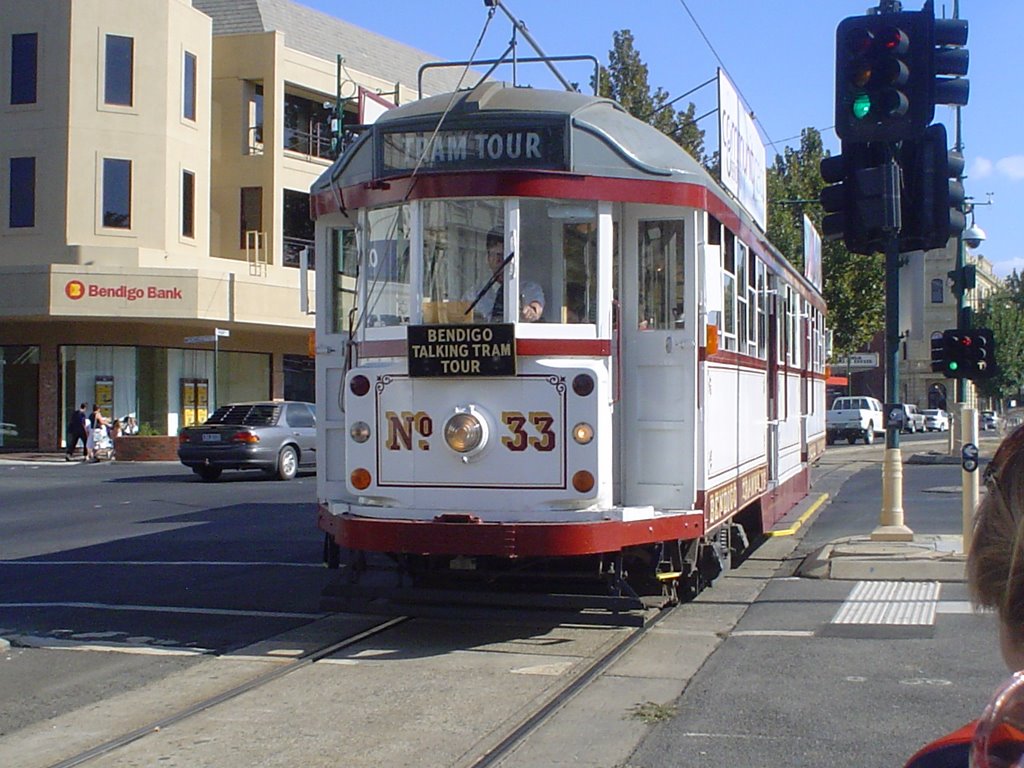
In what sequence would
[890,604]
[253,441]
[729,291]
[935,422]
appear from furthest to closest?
1. [935,422]
2. [253,441]
3. [729,291]
4. [890,604]

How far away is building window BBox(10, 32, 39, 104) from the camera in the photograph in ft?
112

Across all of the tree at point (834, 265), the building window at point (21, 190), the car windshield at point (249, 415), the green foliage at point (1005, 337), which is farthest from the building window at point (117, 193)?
the green foliage at point (1005, 337)

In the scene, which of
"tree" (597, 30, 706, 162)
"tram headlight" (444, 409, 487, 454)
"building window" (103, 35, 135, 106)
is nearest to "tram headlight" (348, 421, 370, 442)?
"tram headlight" (444, 409, 487, 454)

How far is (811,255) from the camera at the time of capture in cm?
1933

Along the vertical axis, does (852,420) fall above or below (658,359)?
below

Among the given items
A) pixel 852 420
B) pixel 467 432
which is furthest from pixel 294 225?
pixel 467 432

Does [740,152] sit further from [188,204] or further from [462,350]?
[188,204]

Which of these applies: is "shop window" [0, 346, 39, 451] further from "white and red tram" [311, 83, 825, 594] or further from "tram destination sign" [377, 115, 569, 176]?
"tram destination sign" [377, 115, 569, 176]

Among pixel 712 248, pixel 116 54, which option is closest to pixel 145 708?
pixel 712 248

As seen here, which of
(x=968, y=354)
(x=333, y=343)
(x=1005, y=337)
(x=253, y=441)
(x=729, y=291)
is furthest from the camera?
(x=1005, y=337)

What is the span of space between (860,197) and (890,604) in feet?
11.8

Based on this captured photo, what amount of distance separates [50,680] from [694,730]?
3954 millimetres

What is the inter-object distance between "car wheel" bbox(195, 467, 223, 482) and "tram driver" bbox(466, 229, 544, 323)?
56.3ft

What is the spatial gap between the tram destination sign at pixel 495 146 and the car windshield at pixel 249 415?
16.9 metres
